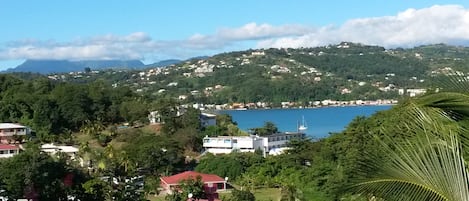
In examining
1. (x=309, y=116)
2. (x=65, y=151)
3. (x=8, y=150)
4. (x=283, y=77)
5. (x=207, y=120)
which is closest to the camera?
(x=65, y=151)

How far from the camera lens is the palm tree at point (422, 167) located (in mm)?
1910

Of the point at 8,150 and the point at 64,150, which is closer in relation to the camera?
the point at 8,150

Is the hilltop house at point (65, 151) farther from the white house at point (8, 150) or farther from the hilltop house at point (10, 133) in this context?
the hilltop house at point (10, 133)

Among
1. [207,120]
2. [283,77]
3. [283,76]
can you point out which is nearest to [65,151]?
[207,120]

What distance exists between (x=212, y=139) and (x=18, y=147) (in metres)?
11.5

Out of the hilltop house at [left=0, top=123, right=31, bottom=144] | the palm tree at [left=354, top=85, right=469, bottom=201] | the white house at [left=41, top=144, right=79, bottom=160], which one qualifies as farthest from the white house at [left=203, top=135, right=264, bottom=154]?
the palm tree at [left=354, top=85, right=469, bottom=201]

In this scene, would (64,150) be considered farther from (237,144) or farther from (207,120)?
(207,120)

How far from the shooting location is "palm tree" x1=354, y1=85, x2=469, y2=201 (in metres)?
1.91

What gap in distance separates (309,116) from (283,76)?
23121 mm

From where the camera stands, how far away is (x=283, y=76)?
374 feet

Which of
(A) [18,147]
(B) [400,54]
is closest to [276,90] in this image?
(B) [400,54]

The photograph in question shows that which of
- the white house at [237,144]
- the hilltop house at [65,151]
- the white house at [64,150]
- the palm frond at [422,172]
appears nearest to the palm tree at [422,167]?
the palm frond at [422,172]

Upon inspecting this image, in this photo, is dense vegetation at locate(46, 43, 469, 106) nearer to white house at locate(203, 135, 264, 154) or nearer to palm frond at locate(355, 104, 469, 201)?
white house at locate(203, 135, 264, 154)

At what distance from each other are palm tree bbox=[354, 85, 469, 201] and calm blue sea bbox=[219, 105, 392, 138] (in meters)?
64.0
